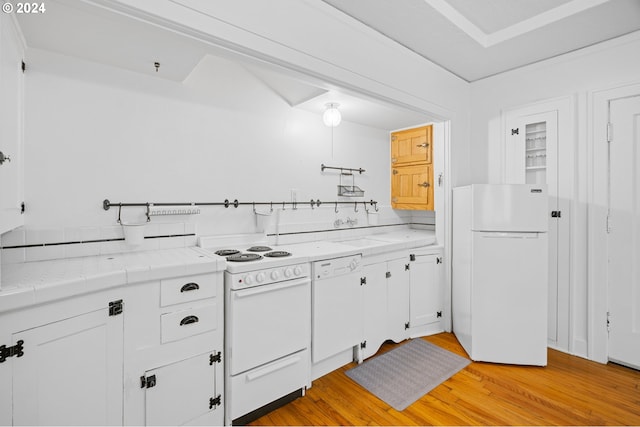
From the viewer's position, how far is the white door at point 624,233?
246cm

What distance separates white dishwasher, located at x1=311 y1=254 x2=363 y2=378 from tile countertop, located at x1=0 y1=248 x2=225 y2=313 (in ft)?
2.61

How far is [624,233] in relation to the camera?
2.51m

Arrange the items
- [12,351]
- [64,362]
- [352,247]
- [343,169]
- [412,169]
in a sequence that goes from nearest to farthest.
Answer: [12,351] < [64,362] < [352,247] < [343,169] < [412,169]

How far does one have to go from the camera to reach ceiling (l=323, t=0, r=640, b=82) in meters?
2.16

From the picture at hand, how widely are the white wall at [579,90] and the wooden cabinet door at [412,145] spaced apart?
0.74 meters

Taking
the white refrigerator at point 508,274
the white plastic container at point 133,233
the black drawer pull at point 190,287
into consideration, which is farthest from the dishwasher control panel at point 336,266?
the white plastic container at point 133,233

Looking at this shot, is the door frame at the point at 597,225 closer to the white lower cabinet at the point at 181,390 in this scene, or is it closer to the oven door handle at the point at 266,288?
the oven door handle at the point at 266,288

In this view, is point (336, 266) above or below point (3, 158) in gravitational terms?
below

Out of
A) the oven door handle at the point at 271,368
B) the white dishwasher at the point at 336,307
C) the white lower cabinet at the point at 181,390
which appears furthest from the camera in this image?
the white dishwasher at the point at 336,307

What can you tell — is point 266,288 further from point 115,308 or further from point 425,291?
point 425,291

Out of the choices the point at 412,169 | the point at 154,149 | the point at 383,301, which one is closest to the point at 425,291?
the point at 383,301

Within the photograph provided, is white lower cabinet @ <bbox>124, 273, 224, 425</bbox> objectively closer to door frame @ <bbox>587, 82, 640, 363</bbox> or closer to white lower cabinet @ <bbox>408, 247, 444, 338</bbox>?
white lower cabinet @ <bbox>408, 247, 444, 338</bbox>

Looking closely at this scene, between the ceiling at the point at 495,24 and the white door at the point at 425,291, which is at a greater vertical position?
the ceiling at the point at 495,24

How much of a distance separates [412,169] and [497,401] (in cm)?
239
